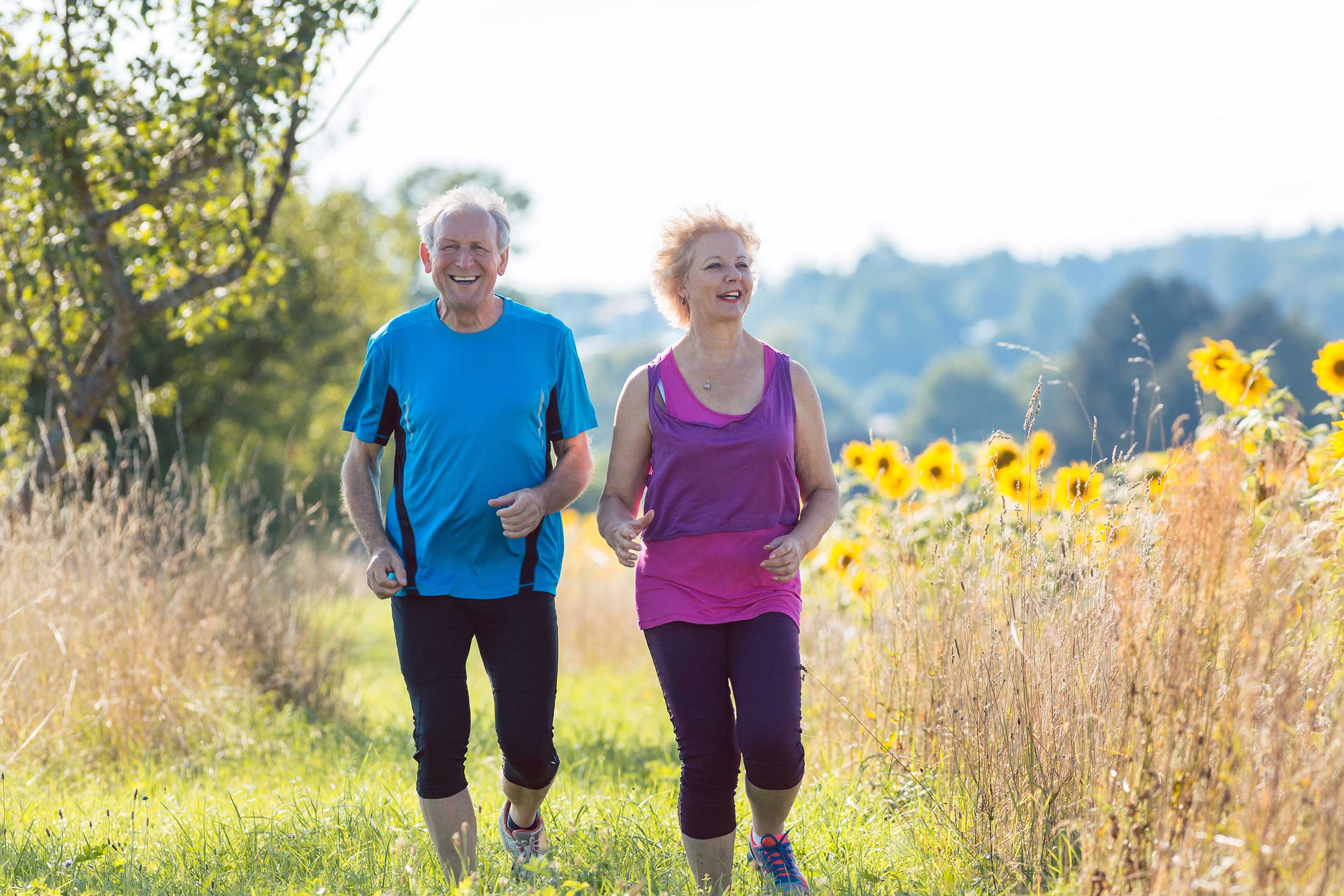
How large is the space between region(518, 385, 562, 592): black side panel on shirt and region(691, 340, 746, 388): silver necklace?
0.43 m

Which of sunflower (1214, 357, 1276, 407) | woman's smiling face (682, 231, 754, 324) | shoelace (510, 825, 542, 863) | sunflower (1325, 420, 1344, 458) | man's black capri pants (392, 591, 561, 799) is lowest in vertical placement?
shoelace (510, 825, 542, 863)

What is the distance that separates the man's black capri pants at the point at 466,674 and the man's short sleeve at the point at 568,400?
0.49 m

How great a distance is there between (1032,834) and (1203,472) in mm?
1069

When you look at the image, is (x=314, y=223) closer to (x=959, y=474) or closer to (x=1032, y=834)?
(x=959, y=474)

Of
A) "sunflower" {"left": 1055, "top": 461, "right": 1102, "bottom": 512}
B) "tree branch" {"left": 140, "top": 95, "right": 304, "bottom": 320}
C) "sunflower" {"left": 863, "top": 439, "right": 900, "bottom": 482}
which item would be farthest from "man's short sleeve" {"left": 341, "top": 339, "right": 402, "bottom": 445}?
"tree branch" {"left": 140, "top": 95, "right": 304, "bottom": 320}

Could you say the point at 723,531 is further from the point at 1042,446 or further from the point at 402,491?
the point at 1042,446

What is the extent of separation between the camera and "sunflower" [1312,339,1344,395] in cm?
453

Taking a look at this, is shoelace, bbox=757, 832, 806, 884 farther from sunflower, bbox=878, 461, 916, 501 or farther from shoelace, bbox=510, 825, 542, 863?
sunflower, bbox=878, 461, 916, 501

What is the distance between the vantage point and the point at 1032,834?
3.26 meters

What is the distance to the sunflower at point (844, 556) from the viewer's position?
18.7ft

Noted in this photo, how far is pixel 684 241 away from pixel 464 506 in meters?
0.98

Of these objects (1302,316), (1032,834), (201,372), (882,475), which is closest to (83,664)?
(882,475)

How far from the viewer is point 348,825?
397 centimetres

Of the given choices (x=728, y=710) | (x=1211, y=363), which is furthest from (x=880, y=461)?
(x=728, y=710)
